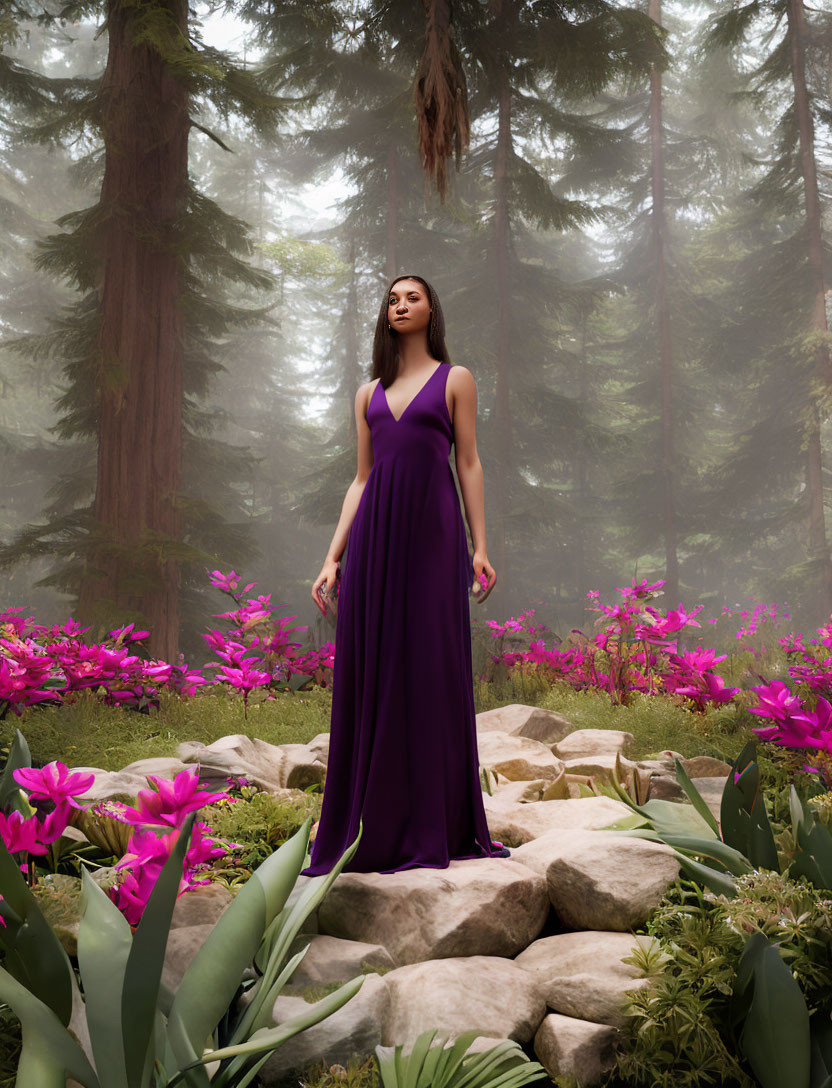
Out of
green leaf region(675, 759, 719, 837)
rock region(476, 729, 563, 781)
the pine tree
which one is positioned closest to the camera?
green leaf region(675, 759, 719, 837)

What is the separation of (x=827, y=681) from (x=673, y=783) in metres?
1.05

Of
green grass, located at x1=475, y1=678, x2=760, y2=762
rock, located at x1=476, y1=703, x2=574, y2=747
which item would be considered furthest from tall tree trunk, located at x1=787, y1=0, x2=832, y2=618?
rock, located at x1=476, y1=703, x2=574, y2=747

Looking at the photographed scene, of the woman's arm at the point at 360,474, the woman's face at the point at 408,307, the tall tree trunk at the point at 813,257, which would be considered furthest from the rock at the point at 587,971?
the tall tree trunk at the point at 813,257

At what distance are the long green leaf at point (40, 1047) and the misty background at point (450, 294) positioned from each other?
443 cm

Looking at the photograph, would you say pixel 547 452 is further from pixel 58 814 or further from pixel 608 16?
pixel 58 814

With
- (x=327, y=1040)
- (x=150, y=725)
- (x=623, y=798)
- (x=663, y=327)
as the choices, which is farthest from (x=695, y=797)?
(x=663, y=327)

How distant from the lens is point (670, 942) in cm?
199

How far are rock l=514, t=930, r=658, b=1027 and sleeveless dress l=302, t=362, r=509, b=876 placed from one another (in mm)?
530

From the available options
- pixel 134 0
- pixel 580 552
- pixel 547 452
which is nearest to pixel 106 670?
pixel 134 0

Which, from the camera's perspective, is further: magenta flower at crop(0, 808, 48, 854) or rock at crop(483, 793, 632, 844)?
rock at crop(483, 793, 632, 844)

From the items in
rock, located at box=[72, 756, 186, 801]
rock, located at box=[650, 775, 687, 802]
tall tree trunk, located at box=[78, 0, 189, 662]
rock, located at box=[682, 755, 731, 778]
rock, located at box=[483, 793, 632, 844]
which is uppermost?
tall tree trunk, located at box=[78, 0, 189, 662]

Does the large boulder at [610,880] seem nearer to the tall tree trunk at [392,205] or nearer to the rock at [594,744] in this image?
the rock at [594,744]

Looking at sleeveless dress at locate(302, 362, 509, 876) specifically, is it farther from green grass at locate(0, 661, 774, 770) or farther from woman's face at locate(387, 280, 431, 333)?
green grass at locate(0, 661, 774, 770)

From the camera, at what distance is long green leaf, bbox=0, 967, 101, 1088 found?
4.35 feet
